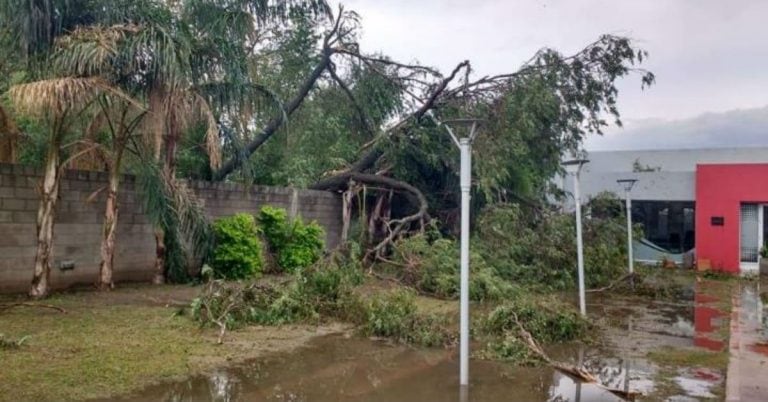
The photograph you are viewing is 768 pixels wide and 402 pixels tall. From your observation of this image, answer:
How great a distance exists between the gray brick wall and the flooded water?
14.8 feet

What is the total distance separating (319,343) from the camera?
23.6ft

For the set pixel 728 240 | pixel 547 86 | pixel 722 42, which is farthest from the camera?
pixel 728 240

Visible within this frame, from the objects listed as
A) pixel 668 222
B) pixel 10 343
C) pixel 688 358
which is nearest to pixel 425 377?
pixel 688 358

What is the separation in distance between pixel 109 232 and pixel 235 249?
246cm

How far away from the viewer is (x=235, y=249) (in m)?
11.5

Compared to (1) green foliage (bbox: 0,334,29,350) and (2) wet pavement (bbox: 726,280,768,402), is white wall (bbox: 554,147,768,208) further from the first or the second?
(1) green foliage (bbox: 0,334,29,350)

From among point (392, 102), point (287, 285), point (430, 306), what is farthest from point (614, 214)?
point (287, 285)

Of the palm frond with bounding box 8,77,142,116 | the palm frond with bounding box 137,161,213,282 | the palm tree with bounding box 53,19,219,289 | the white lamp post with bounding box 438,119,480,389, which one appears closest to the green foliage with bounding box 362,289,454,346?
the white lamp post with bounding box 438,119,480,389

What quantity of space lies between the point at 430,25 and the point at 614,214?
6501 mm

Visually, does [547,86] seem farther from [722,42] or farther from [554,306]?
[554,306]

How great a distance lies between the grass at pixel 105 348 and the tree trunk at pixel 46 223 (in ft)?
1.05

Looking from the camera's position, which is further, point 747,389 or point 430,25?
point 430,25

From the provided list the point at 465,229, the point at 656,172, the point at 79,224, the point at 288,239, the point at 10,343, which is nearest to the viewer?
the point at 465,229

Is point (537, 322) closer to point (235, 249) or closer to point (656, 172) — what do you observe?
point (235, 249)
